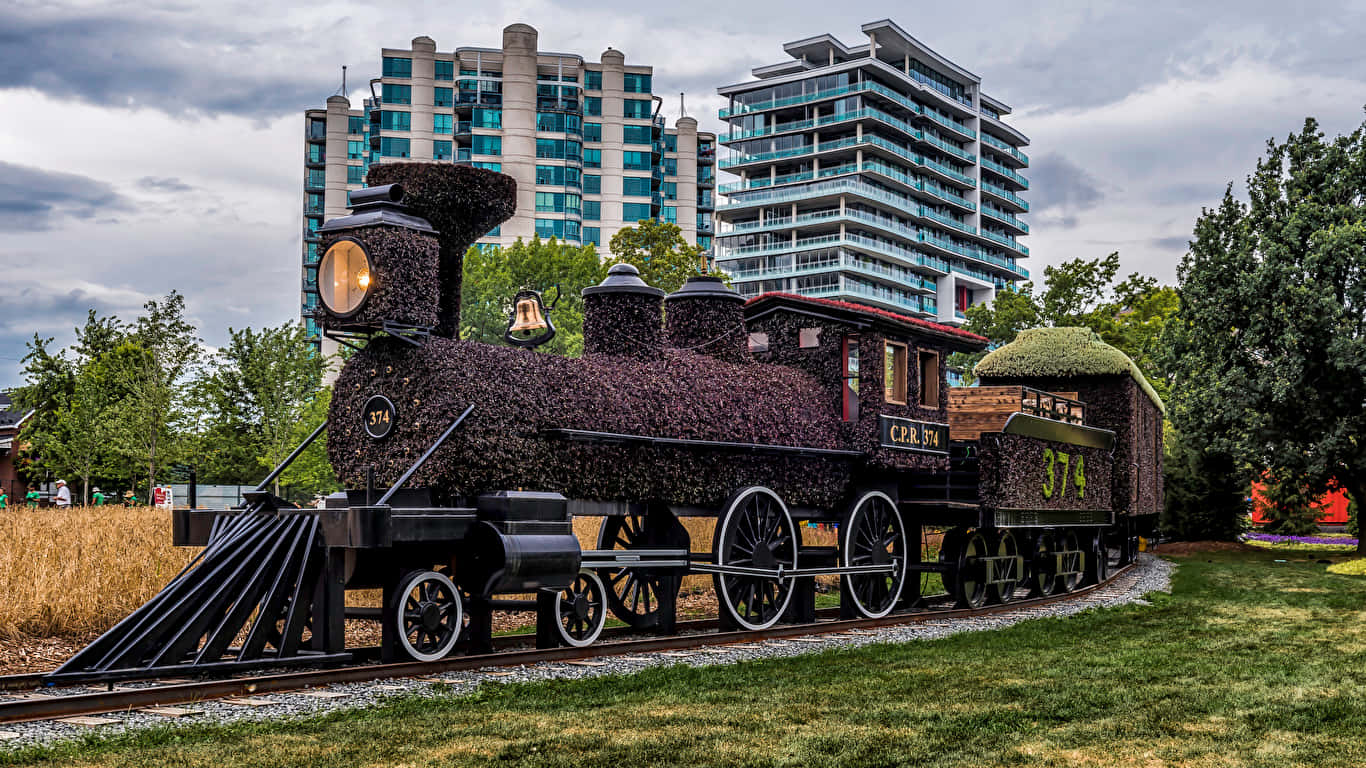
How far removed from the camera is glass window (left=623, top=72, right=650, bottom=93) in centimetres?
8894

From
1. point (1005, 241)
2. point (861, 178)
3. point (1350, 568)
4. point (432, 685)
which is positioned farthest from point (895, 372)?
point (1005, 241)

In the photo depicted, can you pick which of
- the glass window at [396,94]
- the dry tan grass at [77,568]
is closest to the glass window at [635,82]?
the glass window at [396,94]

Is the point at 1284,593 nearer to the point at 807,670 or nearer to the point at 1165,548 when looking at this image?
the point at 807,670

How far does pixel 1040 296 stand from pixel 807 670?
3877 centimetres

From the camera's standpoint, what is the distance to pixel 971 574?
56.1 ft

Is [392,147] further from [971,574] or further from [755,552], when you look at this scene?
[755,552]

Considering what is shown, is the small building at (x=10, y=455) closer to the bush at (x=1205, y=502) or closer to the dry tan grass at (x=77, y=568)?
the dry tan grass at (x=77, y=568)

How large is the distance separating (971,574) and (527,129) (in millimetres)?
71762

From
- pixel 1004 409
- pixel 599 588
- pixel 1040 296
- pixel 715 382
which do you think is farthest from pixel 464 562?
pixel 1040 296

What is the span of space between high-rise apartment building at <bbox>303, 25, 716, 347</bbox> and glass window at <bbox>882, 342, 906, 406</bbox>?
6993 centimetres

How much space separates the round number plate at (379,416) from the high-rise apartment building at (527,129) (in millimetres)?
73608

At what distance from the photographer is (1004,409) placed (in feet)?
56.0

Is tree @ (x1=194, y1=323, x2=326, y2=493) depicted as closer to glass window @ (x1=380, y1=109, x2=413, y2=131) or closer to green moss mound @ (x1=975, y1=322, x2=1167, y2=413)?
green moss mound @ (x1=975, y1=322, x2=1167, y2=413)

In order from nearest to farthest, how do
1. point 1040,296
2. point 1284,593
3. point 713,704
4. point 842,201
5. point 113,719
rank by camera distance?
point 113,719
point 713,704
point 1284,593
point 1040,296
point 842,201
